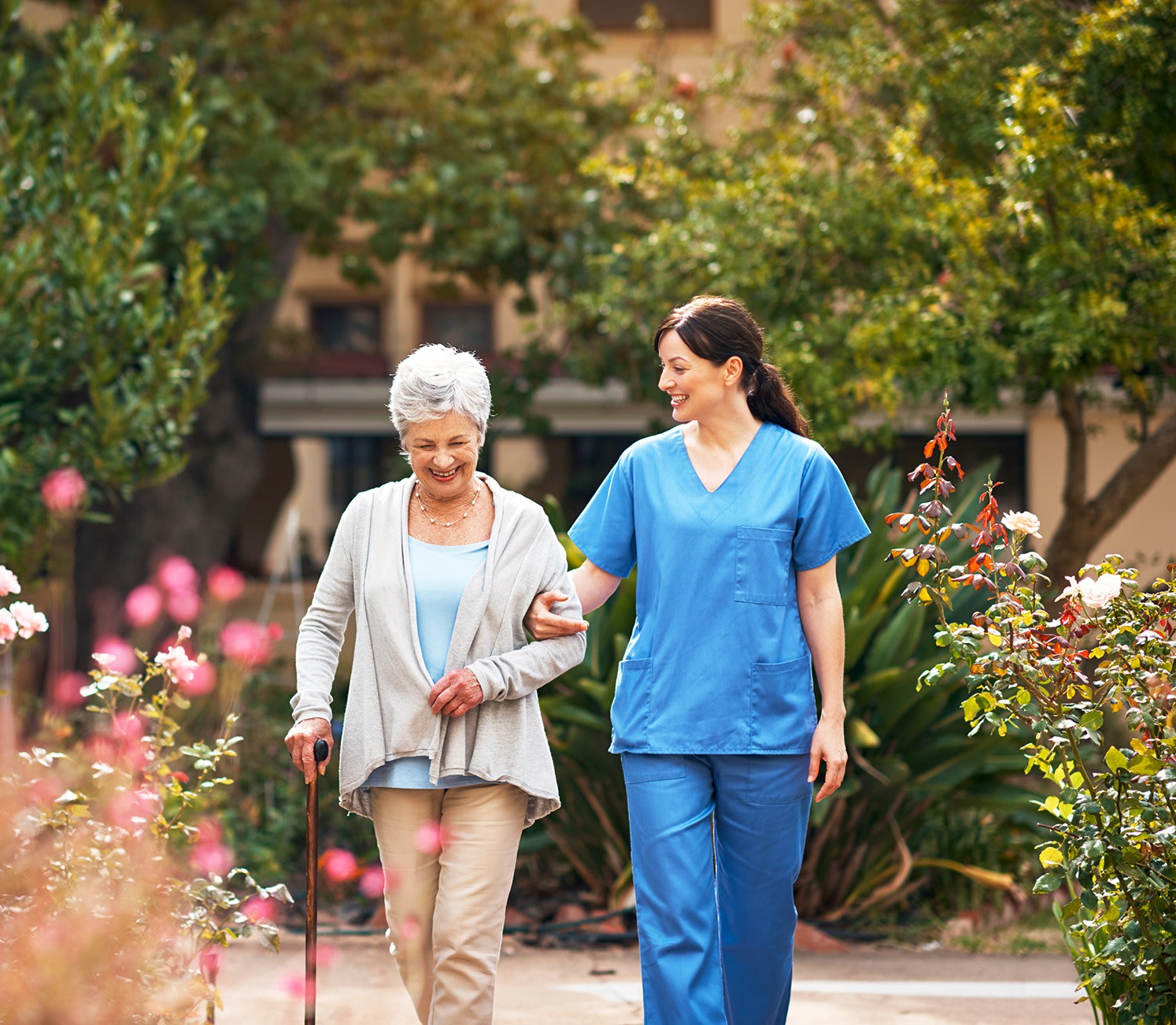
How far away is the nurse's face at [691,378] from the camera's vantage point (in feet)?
11.9

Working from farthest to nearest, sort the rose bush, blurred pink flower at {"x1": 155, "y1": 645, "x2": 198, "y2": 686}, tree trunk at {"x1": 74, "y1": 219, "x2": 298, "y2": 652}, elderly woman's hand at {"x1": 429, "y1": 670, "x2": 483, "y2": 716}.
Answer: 1. tree trunk at {"x1": 74, "y1": 219, "x2": 298, "y2": 652}
2. blurred pink flower at {"x1": 155, "y1": 645, "x2": 198, "y2": 686}
3. elderly woman's hand at {"x1": 429, "y1": 670, "x2": 483, "y2": 716}
4. the rose bush

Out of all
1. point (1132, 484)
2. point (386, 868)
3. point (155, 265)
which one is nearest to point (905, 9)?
point (1132, 484)

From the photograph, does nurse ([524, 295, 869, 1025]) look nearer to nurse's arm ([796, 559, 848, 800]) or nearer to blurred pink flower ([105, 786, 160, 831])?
nurse's arm ([796, 559, 848, 800])

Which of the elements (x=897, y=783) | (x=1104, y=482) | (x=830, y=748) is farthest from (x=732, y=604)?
(x=1104, y=482)

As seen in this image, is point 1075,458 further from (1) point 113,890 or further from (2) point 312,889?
(1) point 113,890

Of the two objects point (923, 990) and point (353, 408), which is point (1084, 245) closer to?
point (923, 990)

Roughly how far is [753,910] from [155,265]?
498 centimetres

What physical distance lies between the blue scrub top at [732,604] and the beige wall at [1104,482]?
32.3 feet

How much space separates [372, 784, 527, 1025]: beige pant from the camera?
3.29m

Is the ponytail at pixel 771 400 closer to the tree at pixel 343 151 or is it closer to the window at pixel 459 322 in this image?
the tree at pixel 343 151

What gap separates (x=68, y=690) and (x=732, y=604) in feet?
11.0

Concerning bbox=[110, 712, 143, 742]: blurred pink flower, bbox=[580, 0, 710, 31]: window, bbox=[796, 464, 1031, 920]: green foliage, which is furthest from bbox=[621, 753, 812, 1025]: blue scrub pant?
bbox=[580, 0, 710, 31]: window

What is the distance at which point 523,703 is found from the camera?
3.42 metres

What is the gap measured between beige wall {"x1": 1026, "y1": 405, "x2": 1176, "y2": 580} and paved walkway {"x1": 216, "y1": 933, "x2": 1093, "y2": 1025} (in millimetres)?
8169
